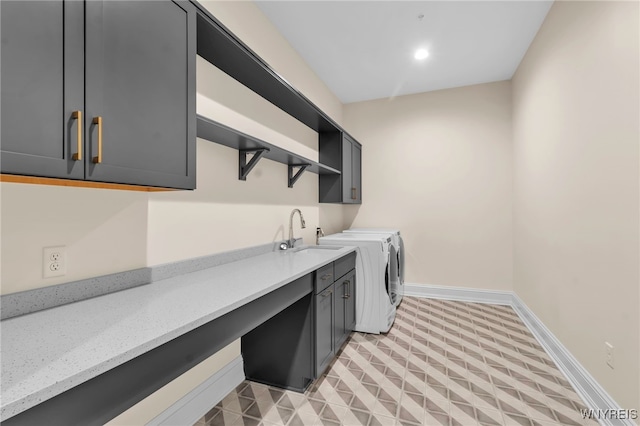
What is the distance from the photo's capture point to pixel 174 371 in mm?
1016

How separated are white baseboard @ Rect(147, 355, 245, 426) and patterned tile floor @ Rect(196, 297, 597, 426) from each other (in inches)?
1.8

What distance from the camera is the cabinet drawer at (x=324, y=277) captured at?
2062mm

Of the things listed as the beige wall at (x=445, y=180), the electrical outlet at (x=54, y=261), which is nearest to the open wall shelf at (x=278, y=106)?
the beige wall at (x=445, y=180)

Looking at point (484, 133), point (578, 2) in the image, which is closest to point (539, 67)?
point (578, 2)

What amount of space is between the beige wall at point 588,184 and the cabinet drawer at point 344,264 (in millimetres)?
1625

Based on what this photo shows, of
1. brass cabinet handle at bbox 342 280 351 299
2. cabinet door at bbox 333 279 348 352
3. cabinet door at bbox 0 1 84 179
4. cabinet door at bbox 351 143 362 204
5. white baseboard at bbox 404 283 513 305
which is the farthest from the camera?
cabinet door at bbox 351 143 362 204

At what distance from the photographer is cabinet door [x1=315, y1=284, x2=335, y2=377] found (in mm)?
2055

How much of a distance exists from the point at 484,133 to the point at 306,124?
92.2 inches

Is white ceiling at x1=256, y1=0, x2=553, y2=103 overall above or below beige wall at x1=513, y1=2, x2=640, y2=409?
above

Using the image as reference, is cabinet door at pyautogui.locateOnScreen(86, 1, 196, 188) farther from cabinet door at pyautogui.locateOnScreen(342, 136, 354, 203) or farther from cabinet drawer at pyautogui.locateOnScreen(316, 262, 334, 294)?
cabinet door at pyautogui.locateOnScreen(342, 136, 354, 203)

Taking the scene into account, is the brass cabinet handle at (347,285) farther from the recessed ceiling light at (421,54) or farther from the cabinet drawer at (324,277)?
the recessed ceiling light at (421,54)

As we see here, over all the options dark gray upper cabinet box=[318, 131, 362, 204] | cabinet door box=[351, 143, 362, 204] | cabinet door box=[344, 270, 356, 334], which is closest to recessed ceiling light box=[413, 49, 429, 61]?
dark gray upper cabinet box=[318, 131, 362, 204]

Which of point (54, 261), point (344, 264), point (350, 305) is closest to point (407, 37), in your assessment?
point (344, 264)

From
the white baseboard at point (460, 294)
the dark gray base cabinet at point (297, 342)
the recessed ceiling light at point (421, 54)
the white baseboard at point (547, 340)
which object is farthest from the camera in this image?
the white baseboard at point (460, 294)
